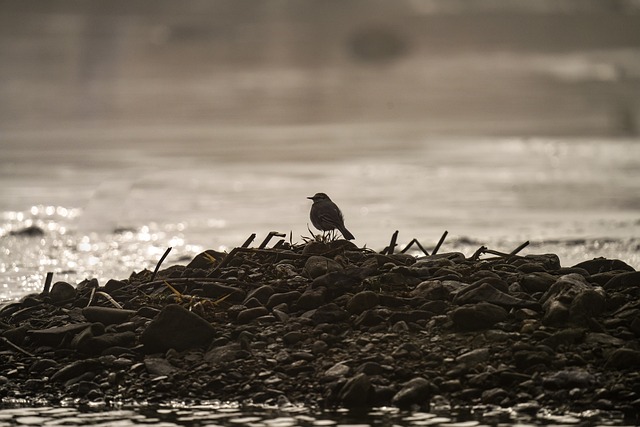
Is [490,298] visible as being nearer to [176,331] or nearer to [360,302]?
[360,302]

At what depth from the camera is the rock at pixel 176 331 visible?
21.2 m

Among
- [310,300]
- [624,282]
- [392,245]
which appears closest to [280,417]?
[310,300]

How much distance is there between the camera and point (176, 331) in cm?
2128

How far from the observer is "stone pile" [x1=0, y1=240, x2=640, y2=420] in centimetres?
1909

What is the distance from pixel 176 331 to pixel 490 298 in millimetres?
5632

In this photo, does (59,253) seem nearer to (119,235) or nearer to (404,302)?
(119,235)

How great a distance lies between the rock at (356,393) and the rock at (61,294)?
833 centimetres

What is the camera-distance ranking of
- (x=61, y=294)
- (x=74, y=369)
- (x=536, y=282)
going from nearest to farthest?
(x=74, y=369) < (x=536, y=282) < (x=61, y=294)

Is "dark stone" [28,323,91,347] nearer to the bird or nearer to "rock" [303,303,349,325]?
"rock" [303,303,349,325]

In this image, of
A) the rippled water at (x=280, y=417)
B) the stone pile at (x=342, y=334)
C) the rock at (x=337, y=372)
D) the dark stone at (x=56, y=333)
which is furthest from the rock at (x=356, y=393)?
the dark stone at (x=56, y=333)

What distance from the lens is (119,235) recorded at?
4528 centimetres

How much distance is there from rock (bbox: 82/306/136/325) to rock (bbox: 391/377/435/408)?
20.7ft

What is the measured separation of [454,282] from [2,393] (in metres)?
8.45

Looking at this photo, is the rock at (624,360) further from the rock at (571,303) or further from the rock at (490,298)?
the rock at (490,298)
